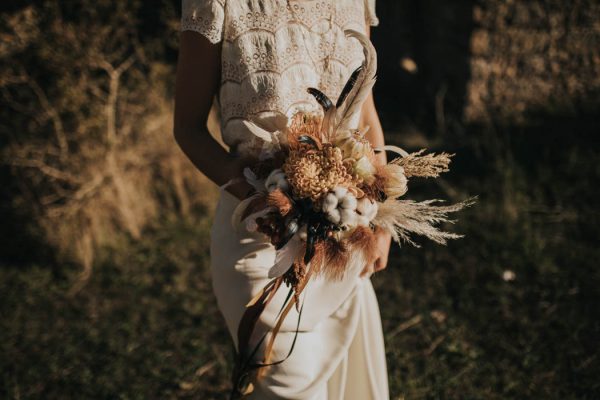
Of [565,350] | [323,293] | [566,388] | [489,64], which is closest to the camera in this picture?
[323,293]

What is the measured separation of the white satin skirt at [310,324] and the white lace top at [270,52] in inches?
14.9

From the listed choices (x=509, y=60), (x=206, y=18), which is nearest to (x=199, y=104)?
(x=206, y=18)

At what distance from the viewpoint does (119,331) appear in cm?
363

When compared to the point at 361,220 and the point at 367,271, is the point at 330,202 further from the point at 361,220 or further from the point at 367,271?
the point at 367,271

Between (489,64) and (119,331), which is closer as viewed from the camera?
(119,331)

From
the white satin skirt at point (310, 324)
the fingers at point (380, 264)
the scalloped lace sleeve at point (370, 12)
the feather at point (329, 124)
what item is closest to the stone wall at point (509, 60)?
the scalloped lace sleeve at point (370, 12)

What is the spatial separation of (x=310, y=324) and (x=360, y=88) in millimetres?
883

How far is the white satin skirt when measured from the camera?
1717mm

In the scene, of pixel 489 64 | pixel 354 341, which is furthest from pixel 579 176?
pixel 354 341

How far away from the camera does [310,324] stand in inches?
70.7

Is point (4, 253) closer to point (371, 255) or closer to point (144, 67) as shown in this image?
point (144, 67)

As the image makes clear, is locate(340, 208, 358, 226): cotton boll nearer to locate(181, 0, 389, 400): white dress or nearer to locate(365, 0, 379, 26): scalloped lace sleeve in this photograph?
locate(181, 0, 389, 400): white dress

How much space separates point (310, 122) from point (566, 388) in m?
2.35

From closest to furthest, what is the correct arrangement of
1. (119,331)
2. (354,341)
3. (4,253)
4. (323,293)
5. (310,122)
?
(310,122) → (323,293) → (354,341) → (119,331) → (4,253)
